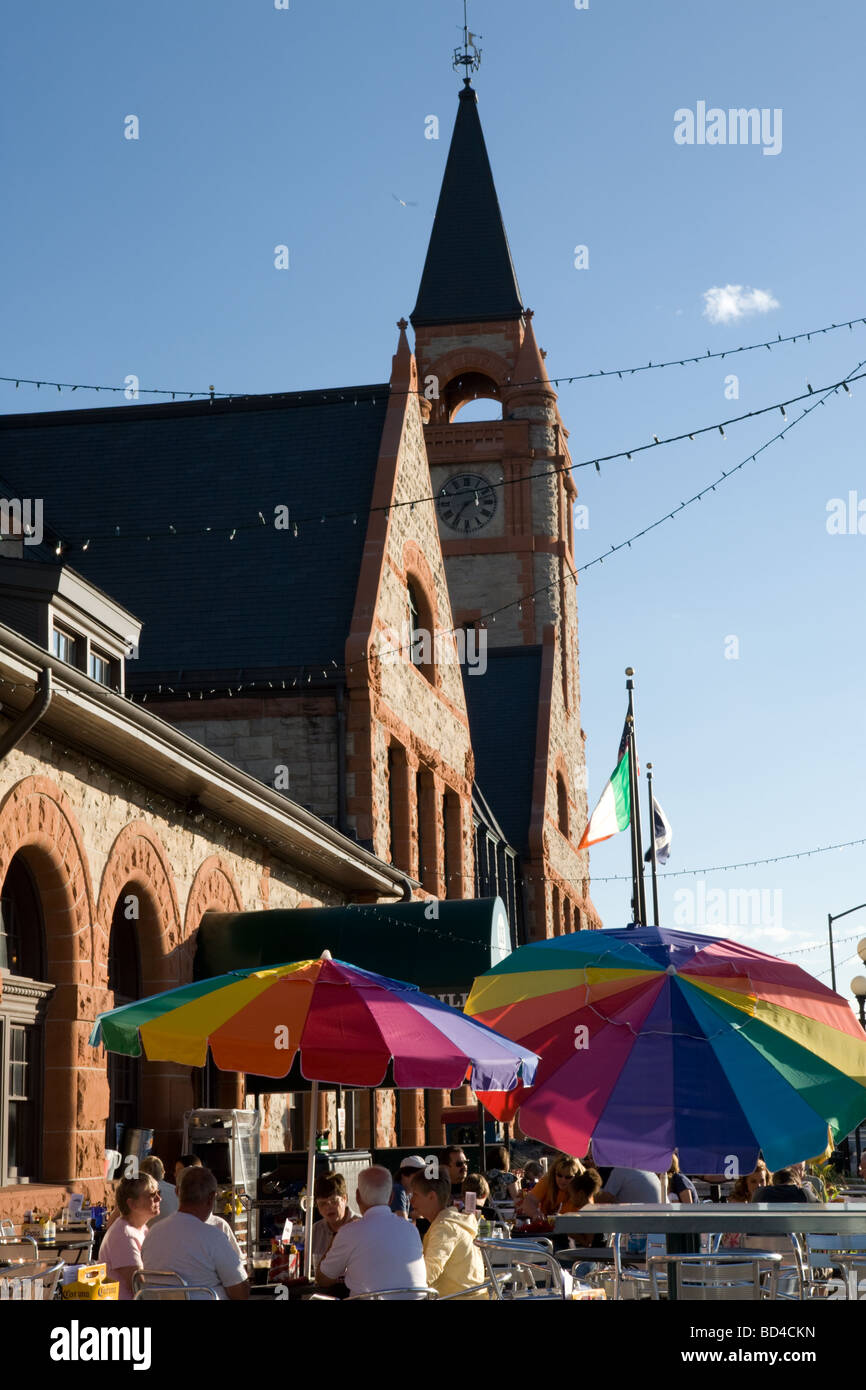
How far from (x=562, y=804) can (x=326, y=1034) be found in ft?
121

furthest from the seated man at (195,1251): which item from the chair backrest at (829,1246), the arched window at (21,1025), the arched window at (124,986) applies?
the arched window at (124,986)

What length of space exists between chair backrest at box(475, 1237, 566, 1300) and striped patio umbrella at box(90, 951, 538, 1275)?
0.88 metres

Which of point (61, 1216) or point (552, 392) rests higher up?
point (552, 392)

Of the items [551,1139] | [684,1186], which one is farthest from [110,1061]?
[551,1139]

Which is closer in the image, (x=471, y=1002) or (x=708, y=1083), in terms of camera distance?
(x=708, y=1083)

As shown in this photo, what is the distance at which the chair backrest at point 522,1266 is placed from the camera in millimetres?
8203

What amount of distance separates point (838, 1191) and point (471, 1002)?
888 centimetres

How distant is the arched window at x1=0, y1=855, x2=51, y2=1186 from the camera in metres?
13.5

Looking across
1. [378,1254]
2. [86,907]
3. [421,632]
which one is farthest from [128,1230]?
[421,632]

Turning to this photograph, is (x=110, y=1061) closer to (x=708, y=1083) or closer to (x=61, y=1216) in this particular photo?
(x=61, y=1216)

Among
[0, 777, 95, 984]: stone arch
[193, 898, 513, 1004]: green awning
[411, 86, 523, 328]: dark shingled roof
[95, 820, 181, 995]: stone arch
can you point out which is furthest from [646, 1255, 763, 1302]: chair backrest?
[411, 86, 523, 328]: dark shingled roof

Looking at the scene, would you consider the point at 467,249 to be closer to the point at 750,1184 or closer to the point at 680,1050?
the point at 750,1184

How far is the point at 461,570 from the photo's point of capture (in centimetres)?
4975

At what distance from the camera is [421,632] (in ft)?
89.7
